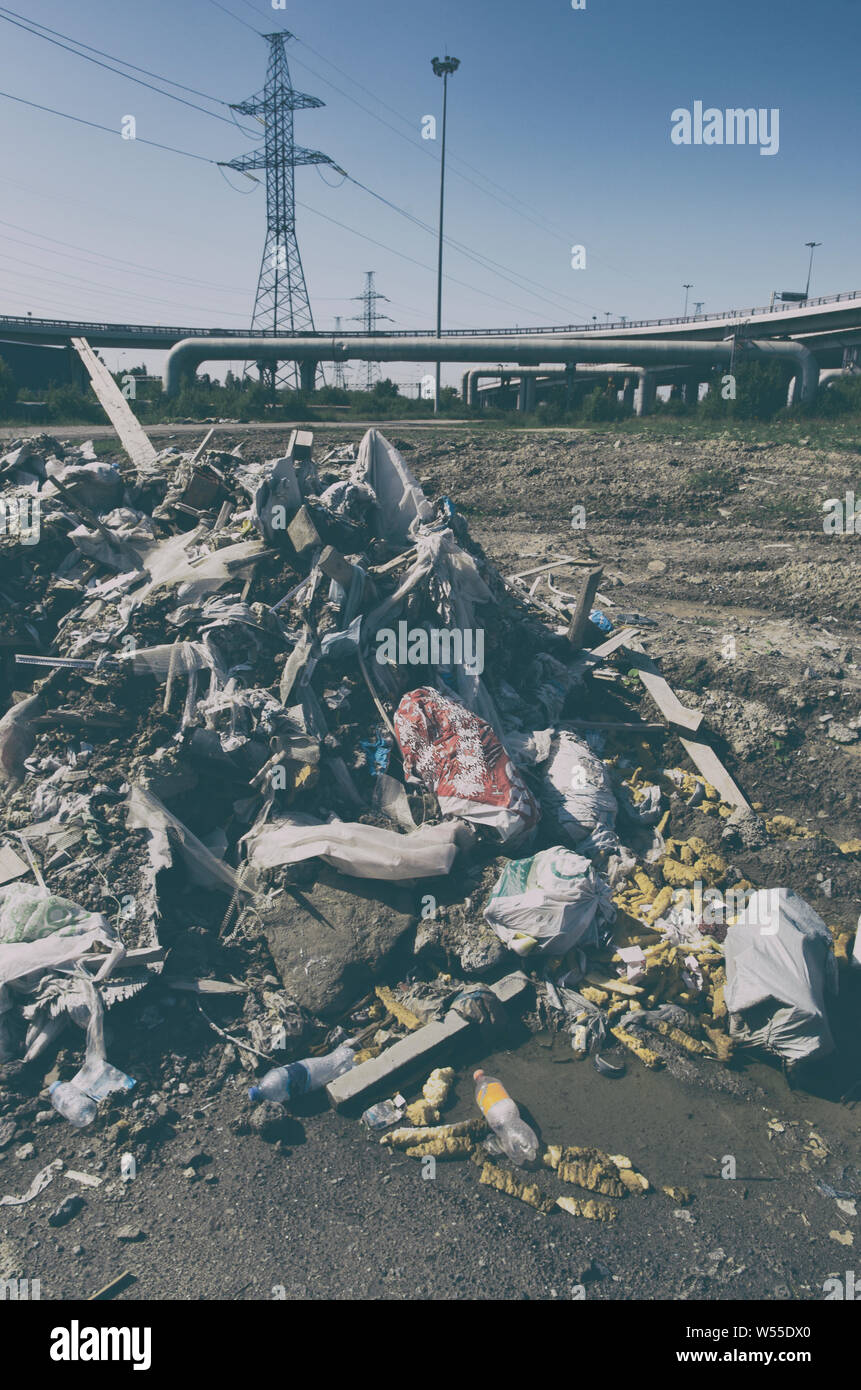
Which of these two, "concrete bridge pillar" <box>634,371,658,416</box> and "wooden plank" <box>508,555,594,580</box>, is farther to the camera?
"concrete bridge pillar" <box>634,371,658,416</box>

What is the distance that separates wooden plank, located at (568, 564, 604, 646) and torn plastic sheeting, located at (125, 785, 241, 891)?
11.1 feet

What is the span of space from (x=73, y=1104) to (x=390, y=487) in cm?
456

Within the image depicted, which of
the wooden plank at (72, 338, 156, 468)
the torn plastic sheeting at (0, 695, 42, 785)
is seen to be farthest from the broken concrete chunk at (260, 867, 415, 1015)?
the wooden plank at (72, 338, 156, 468)

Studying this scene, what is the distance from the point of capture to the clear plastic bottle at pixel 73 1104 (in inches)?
130

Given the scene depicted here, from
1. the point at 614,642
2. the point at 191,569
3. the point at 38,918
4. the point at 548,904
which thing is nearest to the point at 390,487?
the point at 191,569

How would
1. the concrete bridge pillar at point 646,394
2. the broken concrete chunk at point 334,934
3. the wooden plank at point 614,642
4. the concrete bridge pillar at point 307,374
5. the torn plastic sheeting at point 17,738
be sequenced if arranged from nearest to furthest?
the broken concrete chunk at point 334,934
the torn plastic sheeting at point 17,738
the wooden plank at point 614,642
the concrete bridge pillar at point 646,394
the concrete bridge pillar at point 307,374

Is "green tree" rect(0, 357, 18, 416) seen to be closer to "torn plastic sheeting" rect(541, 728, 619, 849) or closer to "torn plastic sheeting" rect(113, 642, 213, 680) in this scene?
"torn plastic sheeting" rect(113, 642, 213, 680)

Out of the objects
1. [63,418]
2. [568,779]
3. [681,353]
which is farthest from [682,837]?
[681,353]

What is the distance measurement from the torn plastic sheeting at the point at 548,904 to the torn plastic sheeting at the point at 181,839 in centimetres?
142

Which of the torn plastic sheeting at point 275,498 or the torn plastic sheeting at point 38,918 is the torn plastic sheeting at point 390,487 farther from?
A: the torn plastic sheeting at point 38,918

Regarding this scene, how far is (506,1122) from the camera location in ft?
10.8

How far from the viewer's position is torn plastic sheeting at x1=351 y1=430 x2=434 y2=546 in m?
6.00

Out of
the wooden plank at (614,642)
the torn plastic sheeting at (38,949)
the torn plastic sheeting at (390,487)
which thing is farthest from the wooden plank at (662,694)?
the torn plastic sheeting at (38,949)

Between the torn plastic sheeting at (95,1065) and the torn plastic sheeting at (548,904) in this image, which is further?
the torn plastic sheeting at (548,904)
